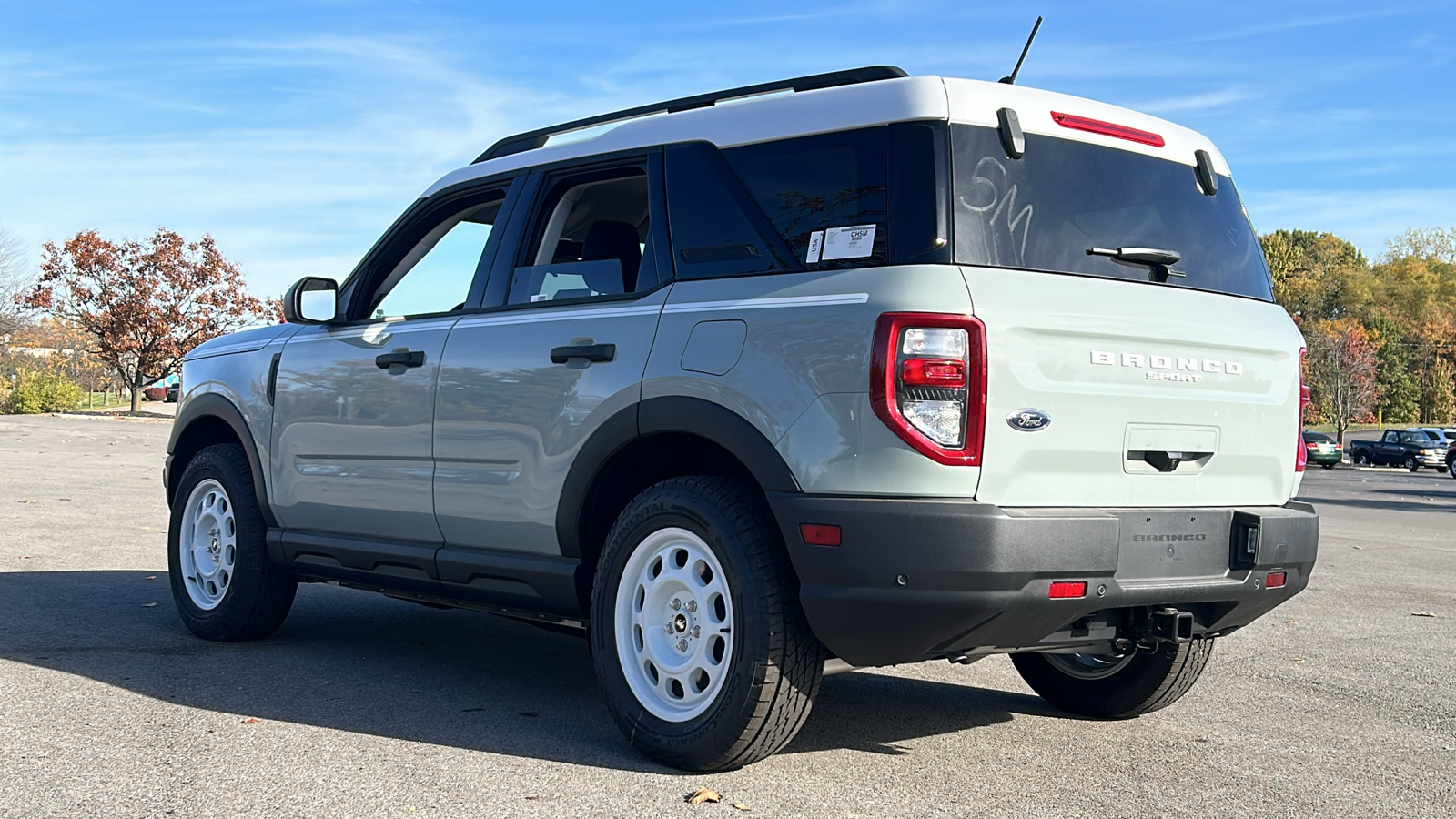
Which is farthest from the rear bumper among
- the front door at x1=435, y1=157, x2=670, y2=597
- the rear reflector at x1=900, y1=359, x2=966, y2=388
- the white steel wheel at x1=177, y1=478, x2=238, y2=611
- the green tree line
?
the green tree line

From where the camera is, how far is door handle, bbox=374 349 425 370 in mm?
5320

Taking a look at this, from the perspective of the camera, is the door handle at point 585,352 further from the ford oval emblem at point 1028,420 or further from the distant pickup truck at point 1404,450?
the distant pickup truck at point 1404,450

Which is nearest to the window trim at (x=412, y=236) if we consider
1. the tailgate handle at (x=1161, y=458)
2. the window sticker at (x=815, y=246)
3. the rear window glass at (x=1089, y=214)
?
the window sticker at (x=815, y=246)

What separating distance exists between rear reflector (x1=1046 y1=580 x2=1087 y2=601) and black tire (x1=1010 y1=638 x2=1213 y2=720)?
3.99ft

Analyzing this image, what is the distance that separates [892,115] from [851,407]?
3.00 feet

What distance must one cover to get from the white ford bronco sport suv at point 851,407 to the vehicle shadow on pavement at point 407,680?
1.28 feet

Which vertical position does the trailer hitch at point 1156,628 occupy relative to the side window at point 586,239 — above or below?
below

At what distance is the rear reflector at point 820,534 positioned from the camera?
3797 mm

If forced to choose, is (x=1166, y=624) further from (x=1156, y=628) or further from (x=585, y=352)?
(x=585, y=352)

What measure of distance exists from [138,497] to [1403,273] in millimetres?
96882

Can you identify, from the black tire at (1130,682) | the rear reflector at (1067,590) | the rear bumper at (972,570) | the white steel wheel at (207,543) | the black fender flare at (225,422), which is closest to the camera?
the rear bumper at (972,570)

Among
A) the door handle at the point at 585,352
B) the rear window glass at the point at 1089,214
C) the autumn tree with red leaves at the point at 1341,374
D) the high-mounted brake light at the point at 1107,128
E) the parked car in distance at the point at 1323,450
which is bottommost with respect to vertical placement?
→ the parked car in distance at the point at 1323,450

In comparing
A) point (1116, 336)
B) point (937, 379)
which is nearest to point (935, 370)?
point (937, 379)

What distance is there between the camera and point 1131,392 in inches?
157
